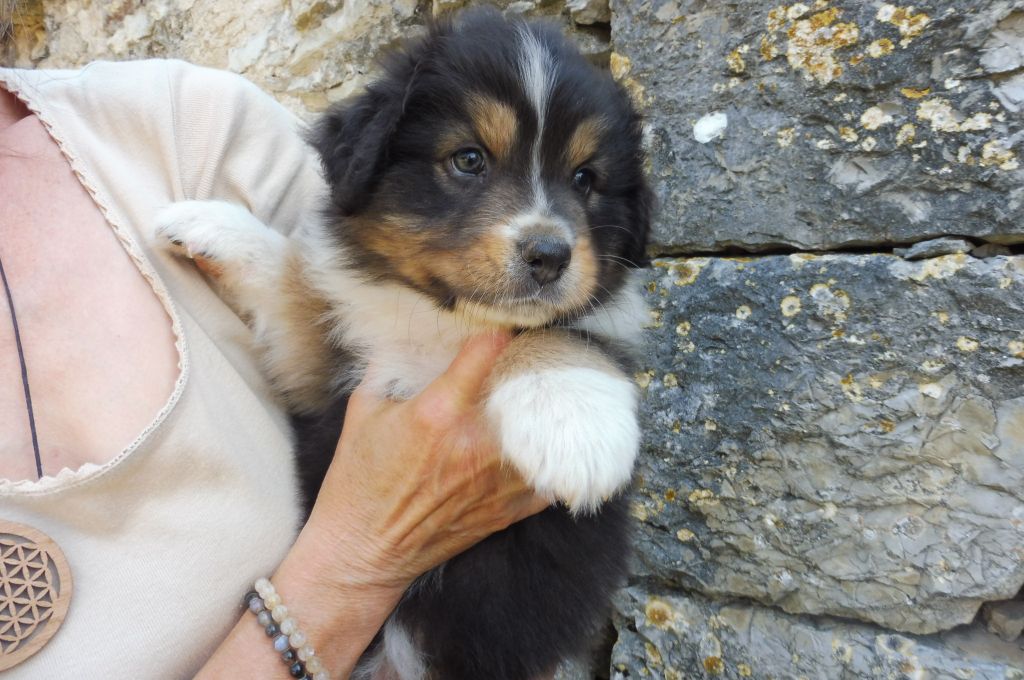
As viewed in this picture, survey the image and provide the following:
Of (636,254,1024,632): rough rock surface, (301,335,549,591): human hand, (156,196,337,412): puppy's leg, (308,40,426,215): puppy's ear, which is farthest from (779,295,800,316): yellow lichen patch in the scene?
(156,196,337,412): puppy's leg

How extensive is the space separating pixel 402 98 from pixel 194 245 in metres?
0.66

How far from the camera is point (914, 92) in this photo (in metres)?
1.71

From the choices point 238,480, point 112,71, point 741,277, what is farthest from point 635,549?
point 112,71

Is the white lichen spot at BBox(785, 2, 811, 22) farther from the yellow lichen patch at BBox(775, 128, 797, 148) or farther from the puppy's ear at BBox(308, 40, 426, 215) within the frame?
the puppy's ear at BBox(308, 40, 426, 215)

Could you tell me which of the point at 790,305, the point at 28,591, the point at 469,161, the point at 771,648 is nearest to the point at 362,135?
the point at 469,161

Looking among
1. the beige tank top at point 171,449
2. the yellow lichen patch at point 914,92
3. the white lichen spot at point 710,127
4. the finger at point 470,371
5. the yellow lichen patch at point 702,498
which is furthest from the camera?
the yellow lichen patch at point 702,498

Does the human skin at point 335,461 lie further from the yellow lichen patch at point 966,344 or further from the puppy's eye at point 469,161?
the yellow lichen patch at point 966,344

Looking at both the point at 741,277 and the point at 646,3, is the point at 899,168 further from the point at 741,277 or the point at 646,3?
the point at 646,3

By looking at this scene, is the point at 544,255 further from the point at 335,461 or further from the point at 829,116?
the point at 829,116

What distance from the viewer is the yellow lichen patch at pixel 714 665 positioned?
2.15m

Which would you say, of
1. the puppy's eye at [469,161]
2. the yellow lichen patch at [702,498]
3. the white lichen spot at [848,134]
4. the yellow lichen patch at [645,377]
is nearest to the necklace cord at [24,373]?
the puppy's eye at [469,161]

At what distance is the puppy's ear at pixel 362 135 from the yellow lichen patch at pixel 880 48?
1163mm

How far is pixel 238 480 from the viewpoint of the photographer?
5.16 feet

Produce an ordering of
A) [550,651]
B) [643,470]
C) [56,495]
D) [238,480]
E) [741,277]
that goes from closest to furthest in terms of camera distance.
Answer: [56,495]
[238,480]
[550,651]
[741,277]
[643,470]
